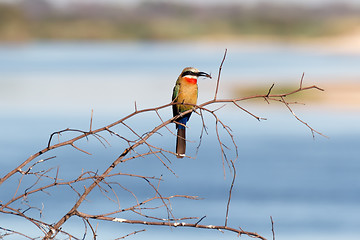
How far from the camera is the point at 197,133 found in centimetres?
2125

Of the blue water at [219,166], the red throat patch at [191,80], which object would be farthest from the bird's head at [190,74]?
the blue water at [219,166]

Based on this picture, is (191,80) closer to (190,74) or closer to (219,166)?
(190,74)

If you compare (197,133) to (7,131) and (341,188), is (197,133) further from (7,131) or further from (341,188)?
(341,188)

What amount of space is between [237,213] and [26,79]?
121ft

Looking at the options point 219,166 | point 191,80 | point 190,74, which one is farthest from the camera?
point 219,166

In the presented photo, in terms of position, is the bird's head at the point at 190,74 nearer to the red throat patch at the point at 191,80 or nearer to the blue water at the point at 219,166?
the red throat patch at the point at 191,80

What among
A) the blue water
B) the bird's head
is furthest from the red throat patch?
the blue water

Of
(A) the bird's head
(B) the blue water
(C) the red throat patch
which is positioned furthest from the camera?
(B) the blue water

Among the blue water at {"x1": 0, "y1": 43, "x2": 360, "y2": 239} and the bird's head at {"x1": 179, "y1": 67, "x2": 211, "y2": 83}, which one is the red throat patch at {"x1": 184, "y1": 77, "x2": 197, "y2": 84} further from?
the blue water at {"x1": 0, "y1": 43, "x2": 360, "y2": 239}

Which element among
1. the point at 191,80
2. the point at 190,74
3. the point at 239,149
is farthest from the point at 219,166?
the point at 190,74

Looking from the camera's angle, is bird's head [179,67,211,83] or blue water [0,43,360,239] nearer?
bird's head [179,67,211,83]

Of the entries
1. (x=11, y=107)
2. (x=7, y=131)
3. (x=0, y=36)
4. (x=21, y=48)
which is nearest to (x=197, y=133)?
(x=7, y=131)

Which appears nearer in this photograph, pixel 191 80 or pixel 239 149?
pixel 191 80

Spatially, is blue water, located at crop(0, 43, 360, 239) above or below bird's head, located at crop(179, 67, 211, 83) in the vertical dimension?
below
